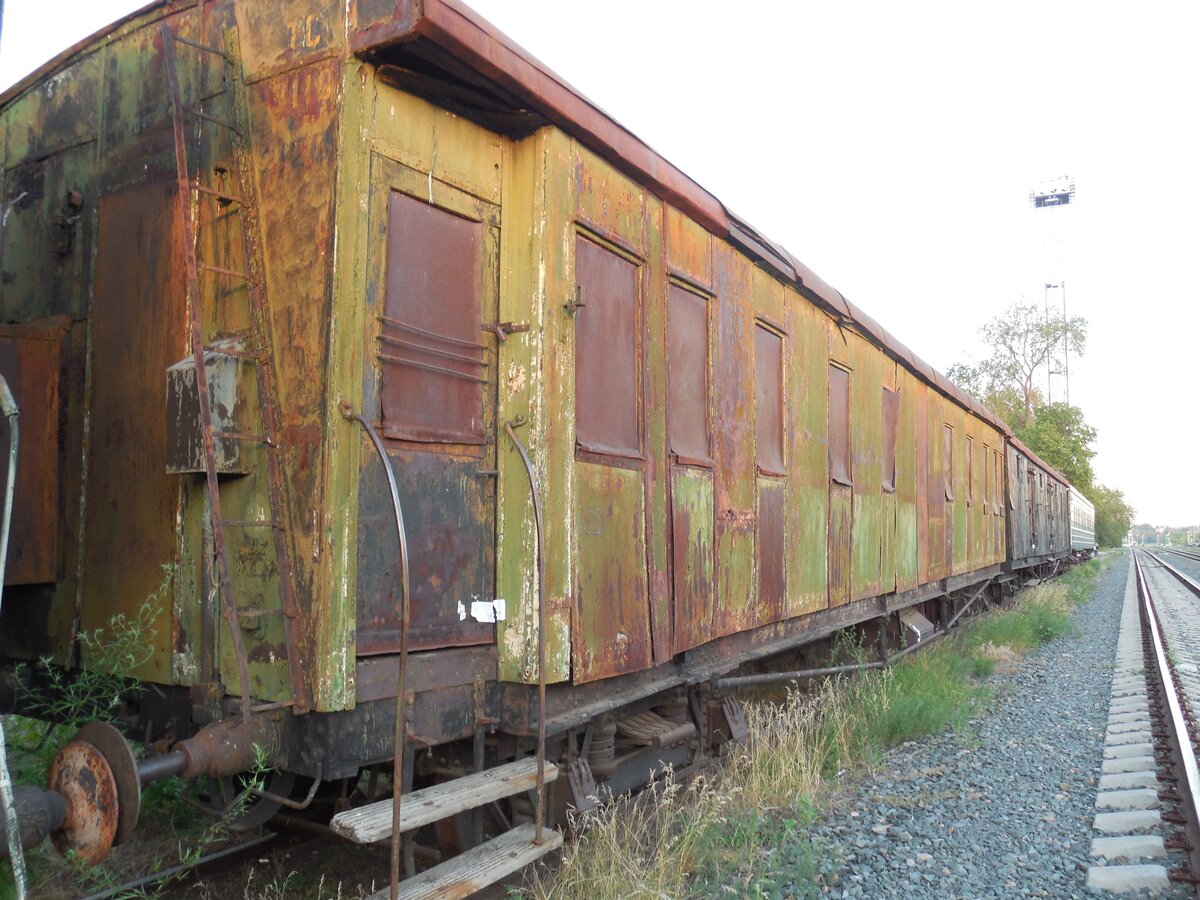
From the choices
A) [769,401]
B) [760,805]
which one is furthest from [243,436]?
[769,401]

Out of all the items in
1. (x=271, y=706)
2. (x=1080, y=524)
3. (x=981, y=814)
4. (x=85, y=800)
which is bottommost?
(x=981, y=814)

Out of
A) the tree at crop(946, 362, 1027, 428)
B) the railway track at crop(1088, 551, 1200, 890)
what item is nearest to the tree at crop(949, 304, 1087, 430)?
the tree at crop(946, 362, 1027, 428)

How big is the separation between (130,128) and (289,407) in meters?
1.71

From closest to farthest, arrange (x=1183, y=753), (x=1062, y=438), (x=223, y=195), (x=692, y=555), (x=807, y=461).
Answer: (x=223, y=195)
(x=692, y=555)
(x=1183, y=753)
(x=807, y=461)
(x=1062, y=438)

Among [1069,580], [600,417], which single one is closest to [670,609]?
[600,417]

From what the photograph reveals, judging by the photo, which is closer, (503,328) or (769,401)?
(503,328)

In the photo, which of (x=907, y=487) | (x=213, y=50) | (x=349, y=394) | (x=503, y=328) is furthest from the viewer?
(x=907, y=487)

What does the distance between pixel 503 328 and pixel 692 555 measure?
5.81 ft

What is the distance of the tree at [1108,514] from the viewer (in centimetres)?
7406

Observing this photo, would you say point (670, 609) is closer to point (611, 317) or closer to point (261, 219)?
point (611, 317)

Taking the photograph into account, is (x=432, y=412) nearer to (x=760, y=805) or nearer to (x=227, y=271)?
(x=227, y=271)

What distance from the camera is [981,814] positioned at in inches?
198

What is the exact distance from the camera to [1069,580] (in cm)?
2542

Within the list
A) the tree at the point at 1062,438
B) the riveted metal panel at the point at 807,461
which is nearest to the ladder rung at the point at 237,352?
the riveted metal panel at the point at 807,461
